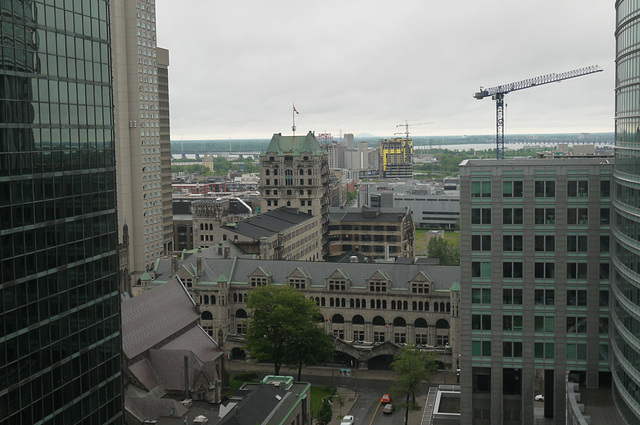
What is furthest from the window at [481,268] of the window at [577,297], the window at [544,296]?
the window at [577,297]

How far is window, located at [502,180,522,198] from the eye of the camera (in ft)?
259

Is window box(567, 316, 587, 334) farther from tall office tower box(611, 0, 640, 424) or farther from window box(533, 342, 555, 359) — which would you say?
tall office tower box(611, 0, 640, 424)

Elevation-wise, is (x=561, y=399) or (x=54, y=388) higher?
(x=54, y=388)

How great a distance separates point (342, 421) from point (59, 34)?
64736 millimetres

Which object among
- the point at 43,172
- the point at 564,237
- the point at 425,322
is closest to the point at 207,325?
the point at 425,322

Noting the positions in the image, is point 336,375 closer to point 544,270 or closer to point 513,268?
point 513,268

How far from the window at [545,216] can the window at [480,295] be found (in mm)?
9068

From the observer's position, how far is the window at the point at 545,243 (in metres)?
78.8

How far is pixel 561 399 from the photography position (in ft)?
261

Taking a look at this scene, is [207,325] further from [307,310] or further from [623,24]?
[623,24]

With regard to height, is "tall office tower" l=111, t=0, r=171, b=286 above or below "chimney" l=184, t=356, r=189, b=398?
above

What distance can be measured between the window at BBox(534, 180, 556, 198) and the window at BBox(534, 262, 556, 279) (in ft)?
23.5

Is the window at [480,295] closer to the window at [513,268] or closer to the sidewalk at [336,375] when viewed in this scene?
the window at [513,268]

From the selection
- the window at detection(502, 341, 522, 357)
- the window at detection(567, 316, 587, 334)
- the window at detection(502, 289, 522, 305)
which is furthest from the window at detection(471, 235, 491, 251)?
the window at detection(567, 316, 587, 334)
